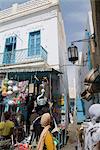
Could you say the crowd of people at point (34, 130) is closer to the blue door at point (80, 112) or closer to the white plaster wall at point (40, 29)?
the white plaster wall at point (40, 29)

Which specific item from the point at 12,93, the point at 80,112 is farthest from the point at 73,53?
the point at 80,112

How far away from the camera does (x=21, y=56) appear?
13.7m

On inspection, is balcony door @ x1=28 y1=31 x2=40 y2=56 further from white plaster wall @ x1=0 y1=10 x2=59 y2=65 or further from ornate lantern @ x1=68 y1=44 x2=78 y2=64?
ornate lantern @ x1=68 y1=44 x2=78 y2=64

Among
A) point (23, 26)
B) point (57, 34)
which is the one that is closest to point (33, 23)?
point (23, 26)

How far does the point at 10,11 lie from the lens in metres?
16.2

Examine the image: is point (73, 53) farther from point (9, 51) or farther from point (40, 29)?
point (9, 51)

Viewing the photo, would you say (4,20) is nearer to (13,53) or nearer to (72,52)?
(13,53)

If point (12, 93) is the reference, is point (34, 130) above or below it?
below

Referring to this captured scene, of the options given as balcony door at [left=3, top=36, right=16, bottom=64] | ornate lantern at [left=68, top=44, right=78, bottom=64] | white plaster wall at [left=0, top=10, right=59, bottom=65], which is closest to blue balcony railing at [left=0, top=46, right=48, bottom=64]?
balcony door at [left=3, top=36, right=16, bottom=64]

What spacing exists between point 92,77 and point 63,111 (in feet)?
19.9

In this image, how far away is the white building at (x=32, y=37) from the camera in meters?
13.1

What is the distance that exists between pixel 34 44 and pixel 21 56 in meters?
1.16

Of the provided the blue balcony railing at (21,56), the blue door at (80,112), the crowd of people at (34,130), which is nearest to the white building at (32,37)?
the blue balcony railing at (21,56)

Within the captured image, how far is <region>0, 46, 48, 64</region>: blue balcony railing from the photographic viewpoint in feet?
42.7
